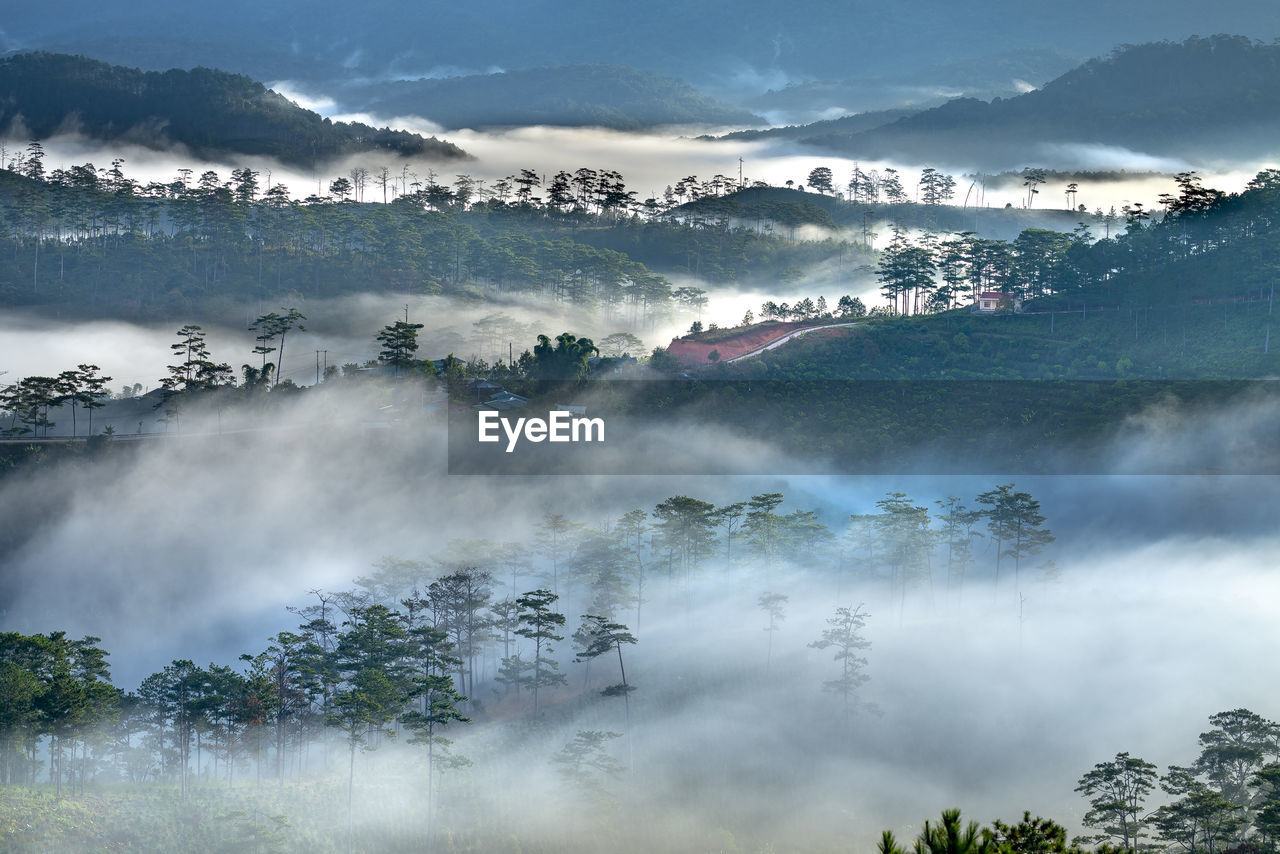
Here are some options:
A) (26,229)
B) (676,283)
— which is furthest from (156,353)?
(676,283)

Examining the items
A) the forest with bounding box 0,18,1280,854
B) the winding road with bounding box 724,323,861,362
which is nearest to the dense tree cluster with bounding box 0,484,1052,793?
the forest with bounding box 0,18,1280,854

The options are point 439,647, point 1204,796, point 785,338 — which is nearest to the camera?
point 1204,796

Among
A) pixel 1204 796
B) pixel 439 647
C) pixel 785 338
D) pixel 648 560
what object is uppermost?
pixel 785 338

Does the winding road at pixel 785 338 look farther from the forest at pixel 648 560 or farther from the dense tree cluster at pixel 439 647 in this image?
the dense tree cluster at pixel 439 647

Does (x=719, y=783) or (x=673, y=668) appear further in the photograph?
(x=673, y=668)

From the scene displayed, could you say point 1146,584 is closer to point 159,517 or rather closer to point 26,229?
point 159,517

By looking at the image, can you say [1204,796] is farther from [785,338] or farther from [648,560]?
[785,338]

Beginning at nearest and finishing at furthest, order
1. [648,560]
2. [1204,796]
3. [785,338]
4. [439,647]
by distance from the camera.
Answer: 1. [1204,796]
2. [439,647]
3. [648,560]
4. [785,338]

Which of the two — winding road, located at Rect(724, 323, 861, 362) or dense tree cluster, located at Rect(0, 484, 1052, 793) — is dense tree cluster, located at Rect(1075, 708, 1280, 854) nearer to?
dense tree cluster, located at Rect(0, 484, 1052, 793)

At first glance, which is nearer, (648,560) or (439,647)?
(439,647)

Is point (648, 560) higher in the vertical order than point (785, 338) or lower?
lower

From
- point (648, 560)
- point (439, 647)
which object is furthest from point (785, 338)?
point (439, 647)
